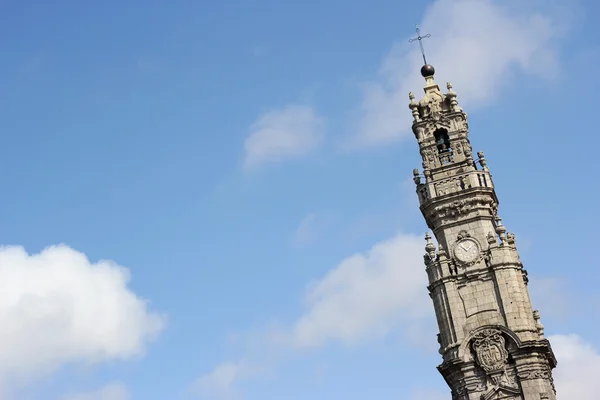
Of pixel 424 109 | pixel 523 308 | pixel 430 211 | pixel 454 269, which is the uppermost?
pixel 424 109

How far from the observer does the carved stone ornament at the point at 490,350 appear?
167 ft

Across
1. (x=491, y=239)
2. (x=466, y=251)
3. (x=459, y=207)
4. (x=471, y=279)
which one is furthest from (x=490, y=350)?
(x=459, y=207)

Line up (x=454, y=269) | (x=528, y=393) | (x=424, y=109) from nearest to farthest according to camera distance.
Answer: (x=528, y=393)
(x=454, y=269)
(x=424, y=109)

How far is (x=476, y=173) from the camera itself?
56.3m

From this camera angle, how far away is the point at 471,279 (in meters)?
53.6

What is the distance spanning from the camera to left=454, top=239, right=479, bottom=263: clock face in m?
54.1

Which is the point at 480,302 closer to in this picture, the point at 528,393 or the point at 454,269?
the point at 454,269

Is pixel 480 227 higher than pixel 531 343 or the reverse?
higher

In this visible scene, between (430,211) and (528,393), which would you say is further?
(430,211)

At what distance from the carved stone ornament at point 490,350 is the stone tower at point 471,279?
0.06 m

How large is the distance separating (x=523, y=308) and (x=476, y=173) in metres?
9.18

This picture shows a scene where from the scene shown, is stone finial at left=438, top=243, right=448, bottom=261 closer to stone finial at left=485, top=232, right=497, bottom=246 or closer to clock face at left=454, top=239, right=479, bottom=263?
clock face at left=454, top=239, right=479, bottom=263

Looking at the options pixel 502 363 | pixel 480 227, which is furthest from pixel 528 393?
pixel 480 227

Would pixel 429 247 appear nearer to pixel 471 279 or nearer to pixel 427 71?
pixel 471 279
